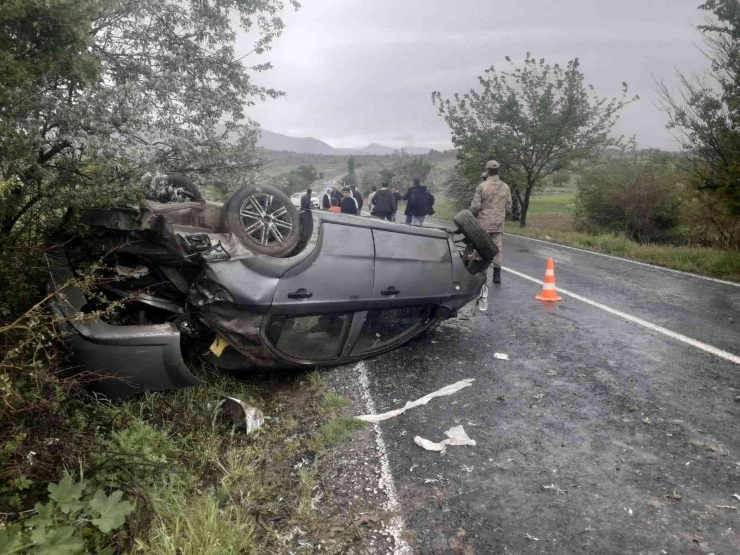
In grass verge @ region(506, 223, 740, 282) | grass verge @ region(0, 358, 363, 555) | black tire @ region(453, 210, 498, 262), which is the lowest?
grass verge @ region(0, 358, 363, 555)

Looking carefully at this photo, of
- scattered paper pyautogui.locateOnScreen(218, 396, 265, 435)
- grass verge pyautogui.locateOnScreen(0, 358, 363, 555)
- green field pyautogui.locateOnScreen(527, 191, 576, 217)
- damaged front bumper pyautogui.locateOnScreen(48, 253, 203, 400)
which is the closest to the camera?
grass verge pyautogui.locateOnScreen(0, 358, 363, 555)

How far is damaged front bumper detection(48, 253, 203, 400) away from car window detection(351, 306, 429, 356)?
1563mm

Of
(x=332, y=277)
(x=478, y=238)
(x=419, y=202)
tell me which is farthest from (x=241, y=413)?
(x=419, y=202)

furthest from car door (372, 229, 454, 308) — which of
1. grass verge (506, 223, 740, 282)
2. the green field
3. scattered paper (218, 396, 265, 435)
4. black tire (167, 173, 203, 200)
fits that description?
the green field

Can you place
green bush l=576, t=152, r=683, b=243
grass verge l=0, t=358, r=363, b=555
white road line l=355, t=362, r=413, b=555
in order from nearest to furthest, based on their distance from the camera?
grass verge l=0, t=358, r=363, b=555 → white road line l=355, t=362, r=413, b=555 → green bush l=576, t=152, r=683, b=243

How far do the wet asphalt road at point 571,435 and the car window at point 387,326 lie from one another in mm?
199

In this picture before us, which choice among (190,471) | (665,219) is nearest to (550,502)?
(190,471)

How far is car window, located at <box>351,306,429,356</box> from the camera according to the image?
4.60 meters

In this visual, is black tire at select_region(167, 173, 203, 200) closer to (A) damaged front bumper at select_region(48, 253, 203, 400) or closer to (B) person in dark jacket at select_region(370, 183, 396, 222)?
(A) damaged front bumper at select_region(48, 253, 203, 400)

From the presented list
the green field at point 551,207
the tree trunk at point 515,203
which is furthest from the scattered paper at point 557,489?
the green field at point 551,207

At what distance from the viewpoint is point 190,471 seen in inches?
126

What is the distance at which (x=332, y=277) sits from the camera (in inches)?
165

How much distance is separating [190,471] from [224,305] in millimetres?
1149

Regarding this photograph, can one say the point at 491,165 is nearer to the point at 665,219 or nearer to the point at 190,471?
the point at 190,471
